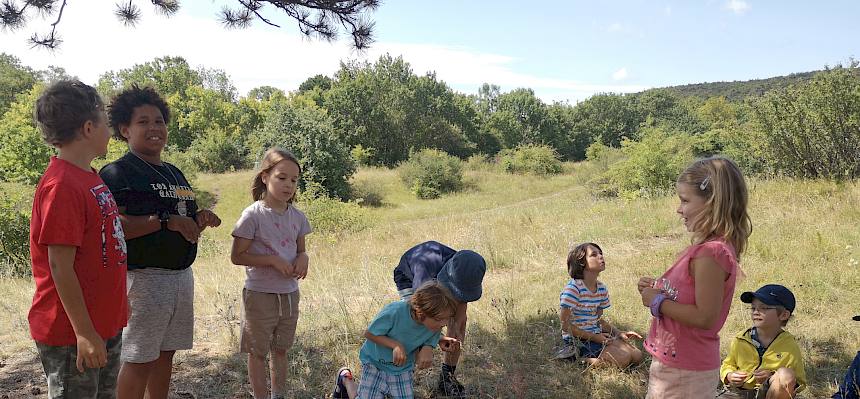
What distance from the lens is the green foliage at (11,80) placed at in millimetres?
44344

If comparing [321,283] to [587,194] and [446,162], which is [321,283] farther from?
[446,162]

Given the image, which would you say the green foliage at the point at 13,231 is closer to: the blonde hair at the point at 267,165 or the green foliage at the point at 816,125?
the blonde hair at the point at 267,165

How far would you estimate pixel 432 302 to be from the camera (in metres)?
2.46

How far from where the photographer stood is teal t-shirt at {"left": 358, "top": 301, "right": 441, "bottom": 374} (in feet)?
8.51

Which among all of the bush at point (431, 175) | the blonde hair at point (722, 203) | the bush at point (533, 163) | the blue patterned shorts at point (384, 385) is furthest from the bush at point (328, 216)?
the bush at point (533, 163)

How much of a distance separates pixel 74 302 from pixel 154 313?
718 mm

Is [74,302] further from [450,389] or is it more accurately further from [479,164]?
[479,164]

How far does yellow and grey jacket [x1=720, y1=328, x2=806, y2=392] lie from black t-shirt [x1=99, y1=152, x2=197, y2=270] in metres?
3.25

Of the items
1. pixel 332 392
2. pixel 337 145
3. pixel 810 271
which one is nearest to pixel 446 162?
pixel 337 145

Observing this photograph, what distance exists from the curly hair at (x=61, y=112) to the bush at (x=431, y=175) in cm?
2668

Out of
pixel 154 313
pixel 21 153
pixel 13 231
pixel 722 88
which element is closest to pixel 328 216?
pixel 13 231

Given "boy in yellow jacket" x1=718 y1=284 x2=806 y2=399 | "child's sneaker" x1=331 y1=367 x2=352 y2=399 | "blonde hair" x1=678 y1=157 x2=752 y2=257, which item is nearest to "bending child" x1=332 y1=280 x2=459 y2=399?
"child's sneaker" x1=331 y1=367 x2=352 y2=399

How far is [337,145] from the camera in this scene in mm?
26281

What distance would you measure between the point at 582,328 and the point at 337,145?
76.8ft
